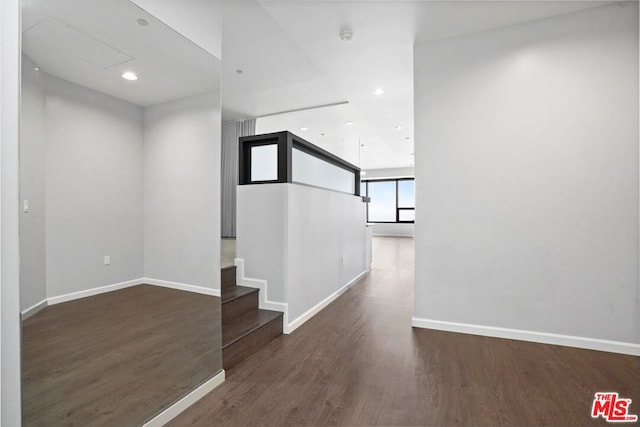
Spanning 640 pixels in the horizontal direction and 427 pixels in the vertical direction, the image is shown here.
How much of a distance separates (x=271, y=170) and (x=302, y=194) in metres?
0.37

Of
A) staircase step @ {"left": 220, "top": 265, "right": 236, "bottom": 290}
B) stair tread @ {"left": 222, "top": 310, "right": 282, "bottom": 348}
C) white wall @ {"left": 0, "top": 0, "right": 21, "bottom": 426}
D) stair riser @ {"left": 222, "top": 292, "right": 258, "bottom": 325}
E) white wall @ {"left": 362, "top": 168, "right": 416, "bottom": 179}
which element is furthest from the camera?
white wall @ {"left": 362, "top": 168, "right": 416, "bottom": 179}

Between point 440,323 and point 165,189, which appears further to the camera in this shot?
point 440,323

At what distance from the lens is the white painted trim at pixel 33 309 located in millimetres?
1056

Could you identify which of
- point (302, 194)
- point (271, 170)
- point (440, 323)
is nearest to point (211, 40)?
point (271, 170)

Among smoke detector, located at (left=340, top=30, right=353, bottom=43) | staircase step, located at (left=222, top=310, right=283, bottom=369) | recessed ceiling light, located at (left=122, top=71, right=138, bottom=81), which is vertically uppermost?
smoke detector, located at (left=340, top=30, right=353, bottom=43)

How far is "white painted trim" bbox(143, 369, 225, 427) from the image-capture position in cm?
144

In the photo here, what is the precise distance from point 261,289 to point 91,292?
1.50 m

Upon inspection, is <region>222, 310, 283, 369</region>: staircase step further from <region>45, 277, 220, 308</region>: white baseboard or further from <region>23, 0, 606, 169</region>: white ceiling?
<region>23, 0, 606, 169</region>: white ceiling

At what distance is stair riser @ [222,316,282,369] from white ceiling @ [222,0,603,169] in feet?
5.58

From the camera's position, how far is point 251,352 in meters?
2.21

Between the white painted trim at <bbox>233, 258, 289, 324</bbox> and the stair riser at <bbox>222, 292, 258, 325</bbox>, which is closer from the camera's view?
the stair riser at <bbox>222, 292, 258, 325</bbox>

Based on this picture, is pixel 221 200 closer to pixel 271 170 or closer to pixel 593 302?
pixel 271 170

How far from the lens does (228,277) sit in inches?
103

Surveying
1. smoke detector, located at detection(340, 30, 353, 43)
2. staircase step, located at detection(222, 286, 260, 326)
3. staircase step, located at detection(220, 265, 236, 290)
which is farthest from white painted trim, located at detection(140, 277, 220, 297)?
smoke detector, located at detection(340, 30, 353, 43)
